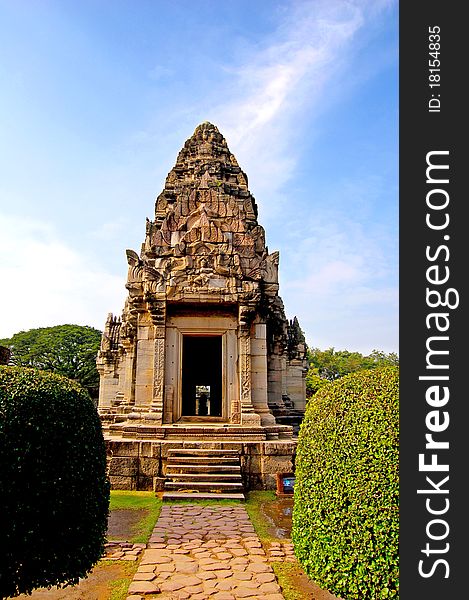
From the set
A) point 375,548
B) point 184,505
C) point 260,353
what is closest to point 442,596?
point 375,548

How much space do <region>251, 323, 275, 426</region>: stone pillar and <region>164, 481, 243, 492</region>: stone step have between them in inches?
Answer: 105

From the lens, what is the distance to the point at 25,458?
4055mm

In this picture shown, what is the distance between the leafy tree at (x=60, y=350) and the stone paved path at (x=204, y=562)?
38.9 m

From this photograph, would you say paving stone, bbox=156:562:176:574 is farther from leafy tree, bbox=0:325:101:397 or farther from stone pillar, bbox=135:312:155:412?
leafy tree, bbox=0:325:101:397

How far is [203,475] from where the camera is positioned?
1046 cm

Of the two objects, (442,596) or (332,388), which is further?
(332,388)

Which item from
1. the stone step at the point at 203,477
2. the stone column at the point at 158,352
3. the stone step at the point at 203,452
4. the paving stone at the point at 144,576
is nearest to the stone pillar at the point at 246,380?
the stone step at the point at 203,452

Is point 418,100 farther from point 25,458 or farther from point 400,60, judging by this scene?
point 25,458

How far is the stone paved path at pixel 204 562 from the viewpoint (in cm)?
525

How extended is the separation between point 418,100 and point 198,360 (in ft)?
64.8

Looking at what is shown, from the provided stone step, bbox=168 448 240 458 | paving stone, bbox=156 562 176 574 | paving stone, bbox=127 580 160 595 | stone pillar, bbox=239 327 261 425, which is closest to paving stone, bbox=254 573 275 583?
paving stone, bbox=156 562 176 574

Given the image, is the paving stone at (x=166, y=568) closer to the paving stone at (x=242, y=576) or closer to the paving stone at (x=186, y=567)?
the paving stone at (x=186, y=567)

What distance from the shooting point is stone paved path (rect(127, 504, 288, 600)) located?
5.25 meters

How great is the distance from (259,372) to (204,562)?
7214 millimetres
